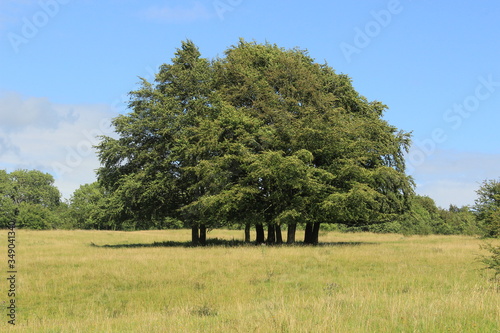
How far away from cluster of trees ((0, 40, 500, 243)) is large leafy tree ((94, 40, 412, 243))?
94mm

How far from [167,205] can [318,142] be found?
1330 centimetres

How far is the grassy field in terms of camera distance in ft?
26.6

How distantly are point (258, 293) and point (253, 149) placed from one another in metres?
18.0

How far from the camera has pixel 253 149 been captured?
31.0 metres

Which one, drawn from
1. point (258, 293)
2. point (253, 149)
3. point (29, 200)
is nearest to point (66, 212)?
point (29, 200)

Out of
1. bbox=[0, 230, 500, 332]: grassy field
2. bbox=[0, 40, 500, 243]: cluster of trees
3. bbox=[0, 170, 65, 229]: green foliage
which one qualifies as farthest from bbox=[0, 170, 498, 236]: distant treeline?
bbox=[0, 230, 500, 332]: grassy field

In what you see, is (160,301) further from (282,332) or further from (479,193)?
(479,193)

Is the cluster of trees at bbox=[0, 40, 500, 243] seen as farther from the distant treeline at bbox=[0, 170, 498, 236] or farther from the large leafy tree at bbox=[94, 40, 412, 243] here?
the distant treeline at bbox=[0, 170, 498, 236]

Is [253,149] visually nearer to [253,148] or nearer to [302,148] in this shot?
[253,148]

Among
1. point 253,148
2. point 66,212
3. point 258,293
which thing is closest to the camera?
point 258,293

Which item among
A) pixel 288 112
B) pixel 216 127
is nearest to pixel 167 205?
pixel 216 127

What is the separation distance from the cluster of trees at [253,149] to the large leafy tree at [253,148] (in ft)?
0.31

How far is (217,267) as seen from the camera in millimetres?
18875

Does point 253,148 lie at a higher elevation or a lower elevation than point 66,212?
higher
